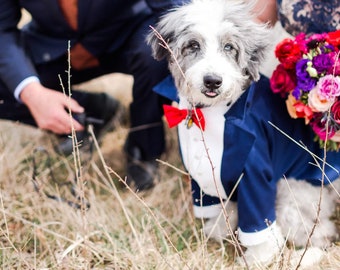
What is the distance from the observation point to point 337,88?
1.82 metres

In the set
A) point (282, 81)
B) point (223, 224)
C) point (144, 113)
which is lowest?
point (223, 224)

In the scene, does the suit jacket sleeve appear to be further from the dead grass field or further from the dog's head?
the dog's head

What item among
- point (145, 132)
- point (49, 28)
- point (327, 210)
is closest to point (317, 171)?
A: point (327, 210)

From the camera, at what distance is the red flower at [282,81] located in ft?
6.44

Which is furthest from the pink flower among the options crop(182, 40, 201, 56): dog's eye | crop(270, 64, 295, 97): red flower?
crop(182, 40, 201, 56): dog's eye

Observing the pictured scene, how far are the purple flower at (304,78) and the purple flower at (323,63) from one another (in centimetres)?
4

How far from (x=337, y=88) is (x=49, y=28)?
151cm

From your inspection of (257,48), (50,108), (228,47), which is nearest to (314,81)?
(257,48)

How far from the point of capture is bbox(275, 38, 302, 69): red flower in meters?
1.93

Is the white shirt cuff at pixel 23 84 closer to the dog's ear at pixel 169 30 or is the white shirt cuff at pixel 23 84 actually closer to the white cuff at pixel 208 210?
the dog's ear at pixel 169 30

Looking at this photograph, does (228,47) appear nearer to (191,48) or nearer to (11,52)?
(191,48)

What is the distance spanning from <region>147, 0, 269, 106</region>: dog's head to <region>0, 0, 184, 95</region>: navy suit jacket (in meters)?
0.47

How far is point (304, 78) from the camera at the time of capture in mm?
1894

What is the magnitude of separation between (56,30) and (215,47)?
1.07 meters
